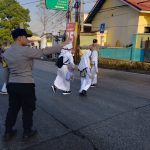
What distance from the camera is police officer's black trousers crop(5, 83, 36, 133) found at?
4.50 metres

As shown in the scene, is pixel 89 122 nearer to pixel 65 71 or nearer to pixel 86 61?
pixel 86 61

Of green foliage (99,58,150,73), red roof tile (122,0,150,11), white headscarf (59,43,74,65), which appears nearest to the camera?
white headscarf (59,43,74,65)

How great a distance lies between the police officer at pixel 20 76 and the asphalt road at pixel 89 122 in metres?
0.49

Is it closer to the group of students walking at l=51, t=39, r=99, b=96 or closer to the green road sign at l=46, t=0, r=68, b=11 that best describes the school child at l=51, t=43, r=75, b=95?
the group of students walking at l=51, t=39, r=99, b=96

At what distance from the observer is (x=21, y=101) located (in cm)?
462

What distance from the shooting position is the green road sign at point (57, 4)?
20.6 m

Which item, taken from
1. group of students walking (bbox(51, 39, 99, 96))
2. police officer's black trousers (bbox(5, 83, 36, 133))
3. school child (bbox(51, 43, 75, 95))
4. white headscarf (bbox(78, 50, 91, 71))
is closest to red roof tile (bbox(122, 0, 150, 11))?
group of students walking (bbox(51, 39, 99, 96))

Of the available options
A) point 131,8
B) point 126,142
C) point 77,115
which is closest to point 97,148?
point 126,142

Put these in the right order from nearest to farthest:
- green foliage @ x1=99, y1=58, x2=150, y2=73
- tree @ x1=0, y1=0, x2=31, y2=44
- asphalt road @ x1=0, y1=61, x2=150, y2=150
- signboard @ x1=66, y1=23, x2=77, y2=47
A: asphalt road @ x1=0, y1=61, x2=150, y2=150 → green foliage @ x1=99, y1=58, x2=150, y2=73 → signboard @ x1=66, y1=23, x2=77, y2=47 → tree @ x1=0, y1=0, x2=31, y2=44

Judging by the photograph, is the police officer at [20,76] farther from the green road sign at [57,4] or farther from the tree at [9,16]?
the tree at [9,16]

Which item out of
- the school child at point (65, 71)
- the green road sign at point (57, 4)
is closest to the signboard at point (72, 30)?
the green road sign at point (57, 4)

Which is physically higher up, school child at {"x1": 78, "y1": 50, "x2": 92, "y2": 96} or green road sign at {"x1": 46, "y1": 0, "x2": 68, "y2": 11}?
green road sign at {"x1": 46, "y1": 0, "x2": 68, "y2": 11}

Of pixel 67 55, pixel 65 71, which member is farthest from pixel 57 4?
pixel 67 55

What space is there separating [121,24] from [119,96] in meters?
20.7
